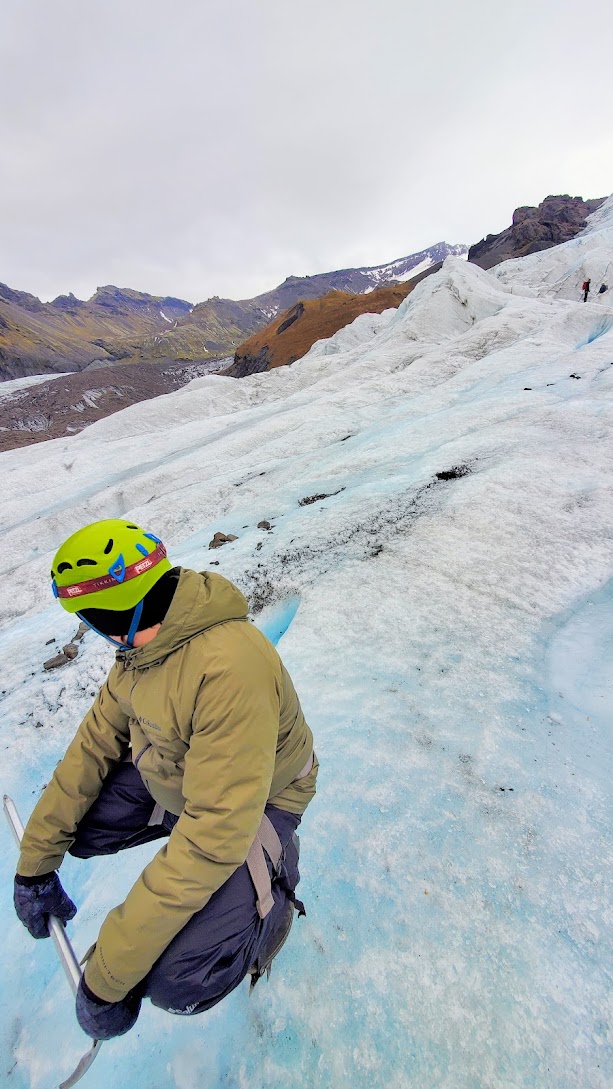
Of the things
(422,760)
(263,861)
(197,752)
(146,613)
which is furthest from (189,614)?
(422,760)

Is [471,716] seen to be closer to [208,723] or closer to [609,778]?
[609,778]

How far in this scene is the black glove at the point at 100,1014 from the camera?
187 centimetres

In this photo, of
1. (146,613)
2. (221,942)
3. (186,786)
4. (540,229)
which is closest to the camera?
(186,786)

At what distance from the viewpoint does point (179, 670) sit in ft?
6.54

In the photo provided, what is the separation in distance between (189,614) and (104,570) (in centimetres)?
42

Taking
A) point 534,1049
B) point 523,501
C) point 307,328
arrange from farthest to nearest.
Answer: point 307,328
point 523,501
point 534,1049

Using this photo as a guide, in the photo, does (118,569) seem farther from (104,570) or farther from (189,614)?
(189,614)

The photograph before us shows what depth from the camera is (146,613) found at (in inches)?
81.5

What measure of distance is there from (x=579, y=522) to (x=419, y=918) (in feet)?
17.0

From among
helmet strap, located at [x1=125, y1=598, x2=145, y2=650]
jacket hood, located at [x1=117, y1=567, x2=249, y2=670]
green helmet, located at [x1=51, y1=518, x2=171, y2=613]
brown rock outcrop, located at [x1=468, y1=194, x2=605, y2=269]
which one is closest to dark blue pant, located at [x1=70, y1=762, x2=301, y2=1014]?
jacket hood, located at [x1=117, y1=567, x2=249, y2=670]

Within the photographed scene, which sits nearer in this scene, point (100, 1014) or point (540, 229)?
point (100, 1014)

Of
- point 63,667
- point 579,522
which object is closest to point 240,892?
point 63,667

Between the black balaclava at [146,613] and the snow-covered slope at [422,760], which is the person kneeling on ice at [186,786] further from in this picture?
the snow-covered slope at [422,760]

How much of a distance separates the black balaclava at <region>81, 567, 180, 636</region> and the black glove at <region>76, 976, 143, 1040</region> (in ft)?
4.57
